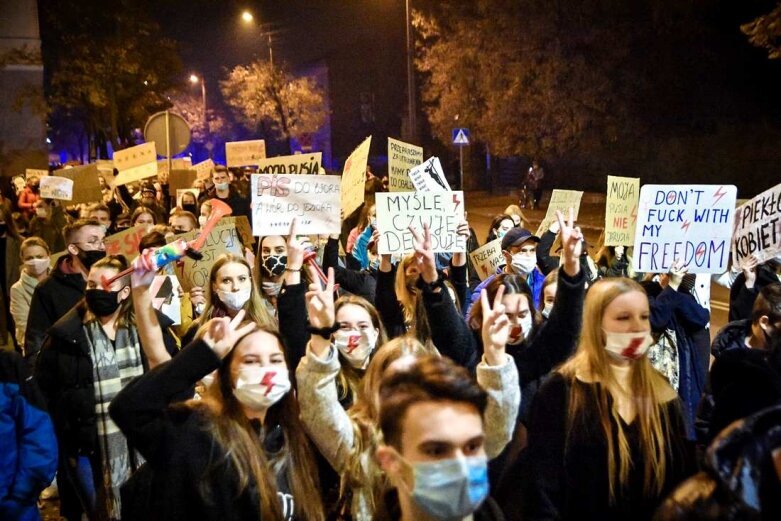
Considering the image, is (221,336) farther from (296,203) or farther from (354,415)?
(296,203)

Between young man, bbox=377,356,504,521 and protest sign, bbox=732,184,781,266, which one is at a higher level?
protest sign, bbox=732,184,781,266

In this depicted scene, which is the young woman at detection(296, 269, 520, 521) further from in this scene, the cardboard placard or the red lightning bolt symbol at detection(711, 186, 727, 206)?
the cardboard placard

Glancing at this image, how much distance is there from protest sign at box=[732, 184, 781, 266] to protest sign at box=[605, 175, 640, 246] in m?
1.17

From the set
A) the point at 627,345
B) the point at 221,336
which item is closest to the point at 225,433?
the point at 221,336

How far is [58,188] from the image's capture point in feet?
40.0

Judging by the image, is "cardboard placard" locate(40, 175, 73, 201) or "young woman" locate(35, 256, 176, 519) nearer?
"young woman" locate(35, 256, 176, 519)

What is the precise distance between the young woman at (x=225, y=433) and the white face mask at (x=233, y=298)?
1.83 metres

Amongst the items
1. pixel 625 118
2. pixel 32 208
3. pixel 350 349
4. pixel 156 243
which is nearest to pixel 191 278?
pixel 156 243

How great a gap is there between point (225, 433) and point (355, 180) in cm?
562

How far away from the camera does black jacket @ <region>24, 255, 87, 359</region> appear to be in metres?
6.04

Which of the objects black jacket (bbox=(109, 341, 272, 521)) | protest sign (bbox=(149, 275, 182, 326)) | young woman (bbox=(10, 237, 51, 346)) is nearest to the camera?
black jacket (bbox=(109, 341, 272, 521))

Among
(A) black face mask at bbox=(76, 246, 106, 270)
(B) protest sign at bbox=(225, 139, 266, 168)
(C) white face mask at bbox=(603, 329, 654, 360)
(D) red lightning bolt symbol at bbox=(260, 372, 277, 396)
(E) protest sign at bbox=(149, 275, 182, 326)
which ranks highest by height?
(B) protest sign at bbox=(225, 139, 266, 168)

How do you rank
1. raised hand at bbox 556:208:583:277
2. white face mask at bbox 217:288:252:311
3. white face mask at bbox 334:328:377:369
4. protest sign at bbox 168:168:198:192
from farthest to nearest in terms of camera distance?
1. protest sign at bbox 168:168:198:192
2. white face mask at bbox 217:288:252:311
3. white face mask at bbox 334:328:377:369
4. raised hand at bbox 556:208:583:277

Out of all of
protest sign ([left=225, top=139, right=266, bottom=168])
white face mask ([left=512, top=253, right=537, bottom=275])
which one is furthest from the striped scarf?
→ protest sign ([left=225, top=139, right=266, bottom=168])
